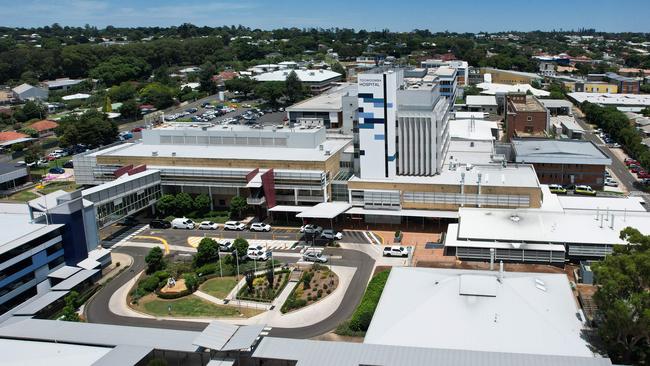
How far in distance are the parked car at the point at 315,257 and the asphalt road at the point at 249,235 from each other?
2.65m

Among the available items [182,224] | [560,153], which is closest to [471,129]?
[560,153]

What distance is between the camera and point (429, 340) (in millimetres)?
22797

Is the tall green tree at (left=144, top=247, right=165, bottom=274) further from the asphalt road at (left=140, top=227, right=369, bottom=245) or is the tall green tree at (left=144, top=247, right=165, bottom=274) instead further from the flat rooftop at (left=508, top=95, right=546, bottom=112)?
the flat rooftop at (left=508, top=95, right=546, bottom=112)

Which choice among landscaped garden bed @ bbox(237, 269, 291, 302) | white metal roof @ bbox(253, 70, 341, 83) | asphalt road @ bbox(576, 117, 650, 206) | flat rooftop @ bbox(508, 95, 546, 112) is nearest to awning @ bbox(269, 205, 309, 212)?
landscaped garden bed @ bbox(237, 269, 291, 302)

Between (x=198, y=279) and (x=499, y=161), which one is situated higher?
(x=499, y=161)

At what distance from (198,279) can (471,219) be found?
698 inches

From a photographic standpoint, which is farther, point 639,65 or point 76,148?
point 639,65

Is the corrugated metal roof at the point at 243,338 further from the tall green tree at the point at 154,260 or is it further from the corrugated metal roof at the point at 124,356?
the tall green tree at the point at 154,260

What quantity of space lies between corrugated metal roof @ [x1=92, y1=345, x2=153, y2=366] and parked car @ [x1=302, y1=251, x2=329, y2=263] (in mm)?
14564

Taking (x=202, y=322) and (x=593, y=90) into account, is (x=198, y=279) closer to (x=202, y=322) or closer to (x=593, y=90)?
(x=202, y=322)

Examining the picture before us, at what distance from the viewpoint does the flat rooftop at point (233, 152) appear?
46281 mm

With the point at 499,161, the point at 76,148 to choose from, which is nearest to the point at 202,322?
the point at 499,161

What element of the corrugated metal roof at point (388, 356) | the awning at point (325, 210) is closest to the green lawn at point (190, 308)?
the corrugated metal roof at point (388, 356)

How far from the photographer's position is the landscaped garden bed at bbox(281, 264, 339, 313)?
30188mm
